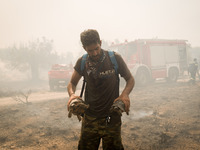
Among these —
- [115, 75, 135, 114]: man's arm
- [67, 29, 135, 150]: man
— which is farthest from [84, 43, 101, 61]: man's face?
[115, 75, 135, 114]: man's arm

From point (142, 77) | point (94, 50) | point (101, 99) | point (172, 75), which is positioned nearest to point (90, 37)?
point (94, 50)

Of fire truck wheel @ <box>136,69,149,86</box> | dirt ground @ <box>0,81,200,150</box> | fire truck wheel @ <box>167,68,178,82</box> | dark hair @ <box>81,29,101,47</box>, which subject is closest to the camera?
dark hair @ <box>81,29,101,47</box>

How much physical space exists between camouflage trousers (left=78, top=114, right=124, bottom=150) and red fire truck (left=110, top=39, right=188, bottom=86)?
8.41 metres

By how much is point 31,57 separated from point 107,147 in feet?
79.8

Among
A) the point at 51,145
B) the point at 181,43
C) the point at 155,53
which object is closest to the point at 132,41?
the point at 155,53

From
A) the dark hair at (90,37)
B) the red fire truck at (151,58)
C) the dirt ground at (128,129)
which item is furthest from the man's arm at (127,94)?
the red fire truck at (151,58)

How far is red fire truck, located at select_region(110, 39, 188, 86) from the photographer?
35.0ft

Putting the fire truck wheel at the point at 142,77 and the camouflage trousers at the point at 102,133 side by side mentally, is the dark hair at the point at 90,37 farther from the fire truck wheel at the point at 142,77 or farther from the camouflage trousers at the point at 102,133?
the fire truck wheel at the point at 142,77

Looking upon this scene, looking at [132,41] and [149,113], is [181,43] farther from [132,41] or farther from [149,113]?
[149,113]

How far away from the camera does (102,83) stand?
183 centimetres

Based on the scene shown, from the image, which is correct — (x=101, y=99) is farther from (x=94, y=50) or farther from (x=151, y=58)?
(x=151, y=58)

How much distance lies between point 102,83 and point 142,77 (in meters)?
9.25

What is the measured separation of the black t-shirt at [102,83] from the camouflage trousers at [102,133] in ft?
0.29

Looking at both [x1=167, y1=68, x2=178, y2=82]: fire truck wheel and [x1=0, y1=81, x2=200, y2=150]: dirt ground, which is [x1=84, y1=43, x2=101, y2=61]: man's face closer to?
[x1=0, y1=81, x2=200, y2=150]: dirt ground
